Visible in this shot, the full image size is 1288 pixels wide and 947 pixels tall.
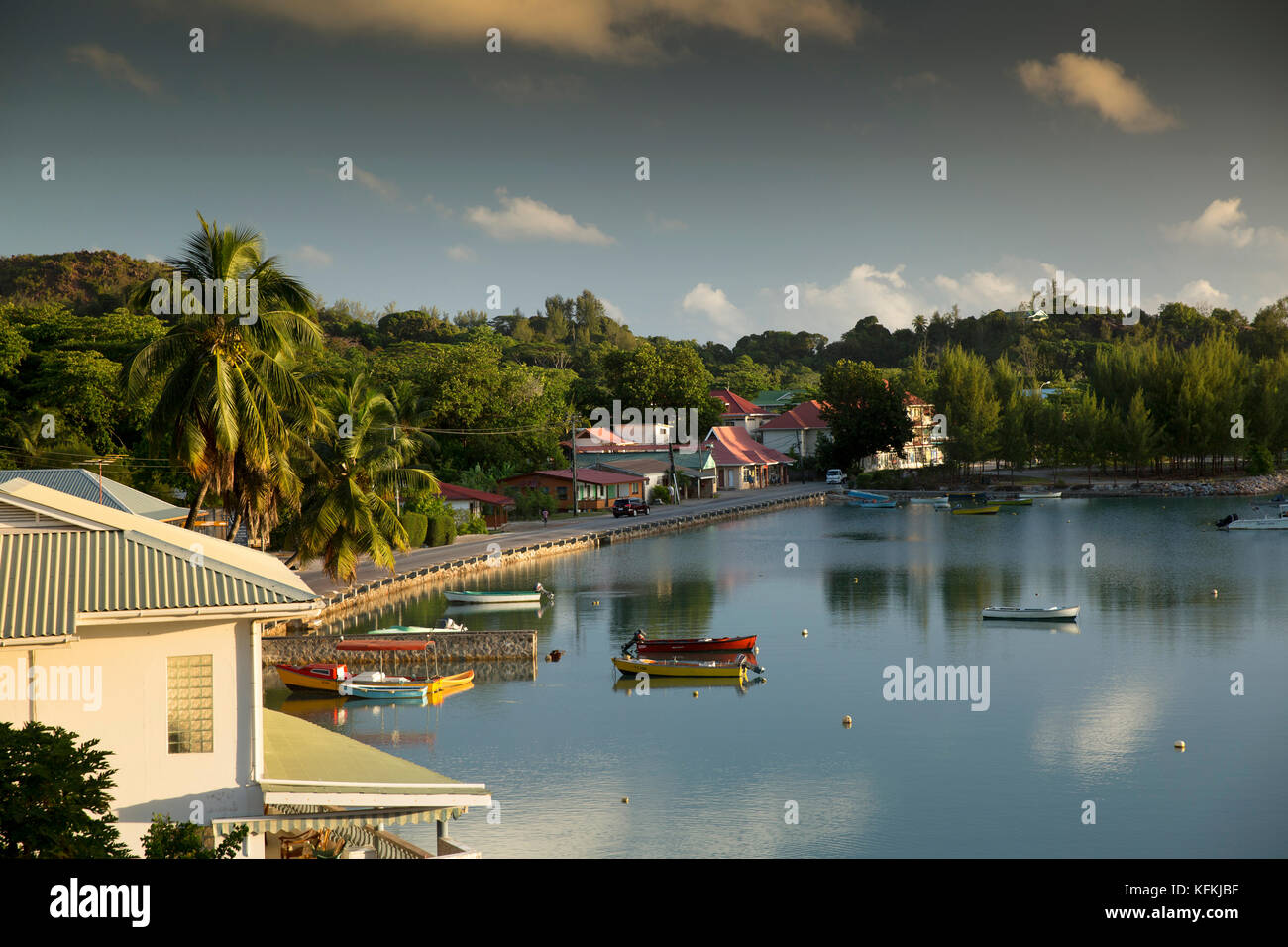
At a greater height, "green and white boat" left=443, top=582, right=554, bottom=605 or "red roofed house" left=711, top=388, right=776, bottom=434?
"red roofed house" left=711, top=388, right=776, bottom=434

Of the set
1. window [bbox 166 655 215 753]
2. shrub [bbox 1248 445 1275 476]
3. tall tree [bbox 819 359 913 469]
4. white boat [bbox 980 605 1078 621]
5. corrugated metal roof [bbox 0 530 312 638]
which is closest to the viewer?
corrugated metal roof [bbox 0 530 312 638]

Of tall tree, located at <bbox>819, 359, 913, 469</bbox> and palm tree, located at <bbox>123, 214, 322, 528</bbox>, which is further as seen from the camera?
tall tree, located at <bbox>819, 359, 913, 469</bbox>

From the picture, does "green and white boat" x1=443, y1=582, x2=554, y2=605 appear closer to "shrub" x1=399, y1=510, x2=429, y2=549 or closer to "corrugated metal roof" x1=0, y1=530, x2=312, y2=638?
"shrub" x1=399, y1=510, x2=429, y2=549

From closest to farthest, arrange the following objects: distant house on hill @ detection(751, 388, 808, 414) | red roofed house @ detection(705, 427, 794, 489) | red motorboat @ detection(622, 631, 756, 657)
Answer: red motorboat @ detection(622, 631, 756, 657) < red roofed house @ detection(705, 427, 794, 489) < distant house on hill @ detection(751, 388, 808, 414)

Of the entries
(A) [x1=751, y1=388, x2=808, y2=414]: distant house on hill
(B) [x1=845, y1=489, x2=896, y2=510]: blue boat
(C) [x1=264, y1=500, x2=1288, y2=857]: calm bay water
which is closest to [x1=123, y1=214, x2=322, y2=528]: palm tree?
(C) [x1=264, y1=500, x2=1288, y2=857]: calm bay water

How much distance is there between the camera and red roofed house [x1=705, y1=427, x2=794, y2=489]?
309 feet

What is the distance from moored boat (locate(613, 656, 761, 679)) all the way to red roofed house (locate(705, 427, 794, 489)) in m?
62.6

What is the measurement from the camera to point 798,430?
346 ft

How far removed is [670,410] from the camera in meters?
94.6

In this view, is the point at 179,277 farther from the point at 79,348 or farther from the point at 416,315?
the point at 416,315

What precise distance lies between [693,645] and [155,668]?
21.3 m

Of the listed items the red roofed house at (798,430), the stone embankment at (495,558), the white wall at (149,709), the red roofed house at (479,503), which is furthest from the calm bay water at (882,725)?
the red roofed house at (798,430)

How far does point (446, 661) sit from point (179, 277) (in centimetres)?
1280
